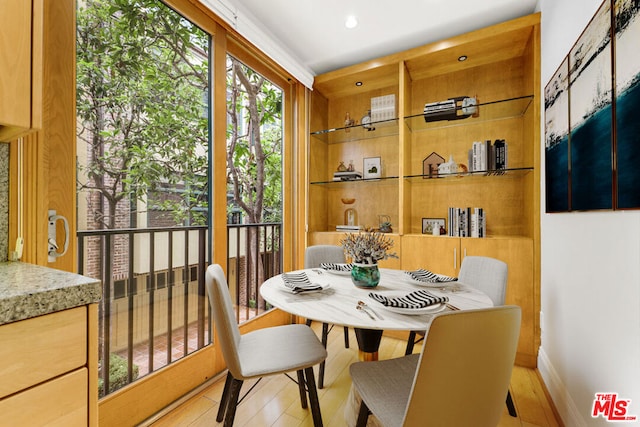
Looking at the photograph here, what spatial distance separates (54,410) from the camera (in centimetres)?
63

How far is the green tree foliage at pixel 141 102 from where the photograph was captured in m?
1.45

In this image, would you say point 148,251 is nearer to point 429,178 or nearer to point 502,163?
point 429,178

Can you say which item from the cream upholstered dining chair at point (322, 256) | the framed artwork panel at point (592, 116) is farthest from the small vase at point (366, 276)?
the framed artwork panel at point (592, 116)

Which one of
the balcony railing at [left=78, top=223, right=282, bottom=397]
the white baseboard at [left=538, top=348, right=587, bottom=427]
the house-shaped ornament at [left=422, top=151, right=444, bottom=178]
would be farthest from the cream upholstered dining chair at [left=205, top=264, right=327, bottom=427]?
the house-shaped ornament at [left=422, top=151, right=444, bottom=178]

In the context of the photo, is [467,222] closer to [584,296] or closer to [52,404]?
[584,296]

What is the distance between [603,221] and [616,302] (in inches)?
13.4

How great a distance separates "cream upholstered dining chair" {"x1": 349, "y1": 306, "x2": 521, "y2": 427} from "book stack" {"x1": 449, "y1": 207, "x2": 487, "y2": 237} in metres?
1.77

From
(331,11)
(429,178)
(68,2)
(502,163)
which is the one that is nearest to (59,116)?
(68,2)

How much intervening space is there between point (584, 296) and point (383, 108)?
235 centimetres

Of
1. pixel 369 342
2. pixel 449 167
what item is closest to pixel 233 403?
pixel 369 342

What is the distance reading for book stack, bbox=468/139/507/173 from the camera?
2.45m

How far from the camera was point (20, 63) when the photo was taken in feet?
2.69

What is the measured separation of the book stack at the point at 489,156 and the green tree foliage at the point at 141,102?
236 cm

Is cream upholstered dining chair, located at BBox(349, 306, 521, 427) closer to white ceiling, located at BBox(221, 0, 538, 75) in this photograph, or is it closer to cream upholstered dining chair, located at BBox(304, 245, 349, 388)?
cream upholstered dining chair, located at BBox(304, 245, 349, 388)
